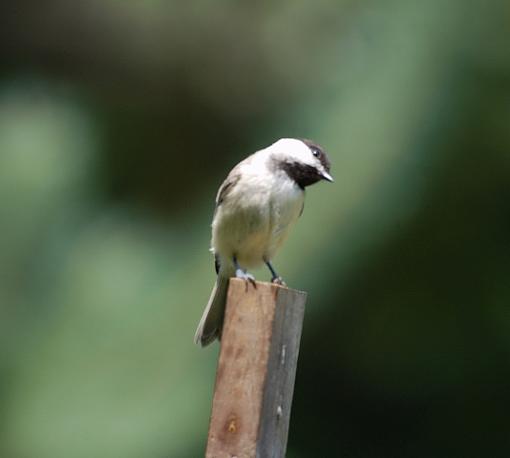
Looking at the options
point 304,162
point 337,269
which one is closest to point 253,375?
point 304,162

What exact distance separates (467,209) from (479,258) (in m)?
0.31

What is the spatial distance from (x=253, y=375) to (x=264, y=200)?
1.48 meters

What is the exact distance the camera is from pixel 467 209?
7.03 m

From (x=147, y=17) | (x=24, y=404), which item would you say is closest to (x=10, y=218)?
(x=24, y=404)

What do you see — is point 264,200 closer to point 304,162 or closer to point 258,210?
point 258,210

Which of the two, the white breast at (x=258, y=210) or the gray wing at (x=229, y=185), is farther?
the gray wing at (x=229, y=185)

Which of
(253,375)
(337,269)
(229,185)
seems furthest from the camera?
(337,269)

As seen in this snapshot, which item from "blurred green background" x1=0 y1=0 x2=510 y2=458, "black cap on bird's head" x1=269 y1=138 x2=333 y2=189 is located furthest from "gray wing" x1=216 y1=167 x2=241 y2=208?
"blurred green background" x1=0 y1=0 x2=510 y2=458

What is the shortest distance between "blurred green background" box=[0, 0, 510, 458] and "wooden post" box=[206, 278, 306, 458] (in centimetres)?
293

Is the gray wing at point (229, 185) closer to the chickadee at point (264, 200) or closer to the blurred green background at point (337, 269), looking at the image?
the chickadee at point (264, 200)

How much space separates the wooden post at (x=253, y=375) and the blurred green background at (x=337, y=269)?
115 inches

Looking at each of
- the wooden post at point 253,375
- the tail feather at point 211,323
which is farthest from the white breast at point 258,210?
the wooden post at point 253,375

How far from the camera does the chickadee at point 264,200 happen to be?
4.56 metres

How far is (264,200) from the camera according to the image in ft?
15.0
